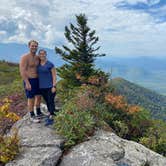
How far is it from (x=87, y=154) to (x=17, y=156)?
1.96 metres

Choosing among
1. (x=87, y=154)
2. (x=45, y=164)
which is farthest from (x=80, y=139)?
(x=45, y=164)

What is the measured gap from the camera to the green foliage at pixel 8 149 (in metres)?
8.65

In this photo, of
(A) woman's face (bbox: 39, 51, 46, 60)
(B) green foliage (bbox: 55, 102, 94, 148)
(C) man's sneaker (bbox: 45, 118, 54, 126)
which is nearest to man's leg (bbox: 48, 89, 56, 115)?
(C) man's sneaker (bbox: 45, 118, 54, 126)

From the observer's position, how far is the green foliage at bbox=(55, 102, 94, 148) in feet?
31.0

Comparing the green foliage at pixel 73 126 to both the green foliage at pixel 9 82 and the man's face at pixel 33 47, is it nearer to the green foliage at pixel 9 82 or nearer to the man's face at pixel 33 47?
the man's face at pixel 33 47

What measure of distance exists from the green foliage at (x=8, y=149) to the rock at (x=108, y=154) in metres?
1.37

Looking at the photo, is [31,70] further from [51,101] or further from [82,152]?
[82,152]

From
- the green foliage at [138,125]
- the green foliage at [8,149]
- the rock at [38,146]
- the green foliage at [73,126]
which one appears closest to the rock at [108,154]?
the green foliage at [73,126]

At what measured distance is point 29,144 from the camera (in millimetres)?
9391

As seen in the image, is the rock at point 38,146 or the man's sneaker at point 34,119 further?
the man's sneaker at point 34,119

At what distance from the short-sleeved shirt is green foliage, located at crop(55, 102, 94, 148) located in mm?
1083

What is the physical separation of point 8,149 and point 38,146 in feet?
2.95

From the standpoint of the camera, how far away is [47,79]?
10.4 meters

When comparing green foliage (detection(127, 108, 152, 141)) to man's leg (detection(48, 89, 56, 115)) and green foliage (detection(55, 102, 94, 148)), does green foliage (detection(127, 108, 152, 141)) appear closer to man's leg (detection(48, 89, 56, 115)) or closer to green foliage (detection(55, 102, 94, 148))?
green foliage (detection(55, 102, 94, 148))
